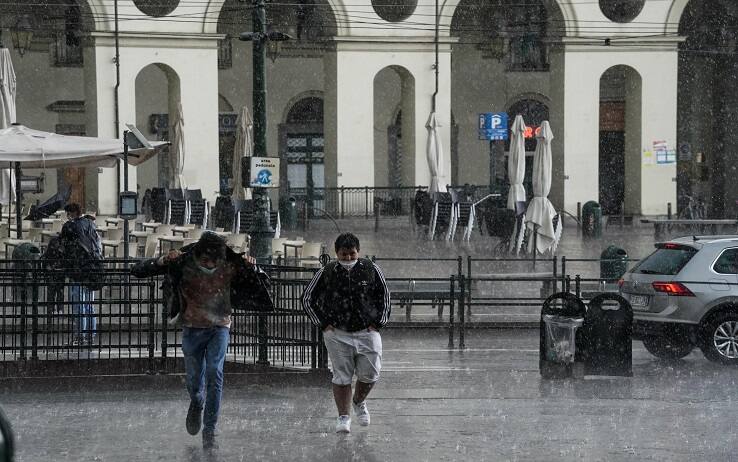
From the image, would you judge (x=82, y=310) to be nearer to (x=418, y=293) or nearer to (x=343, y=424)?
(x=343, y=424)

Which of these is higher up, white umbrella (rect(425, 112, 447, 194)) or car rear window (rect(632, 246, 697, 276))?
white umbrella (rect(425, 112, 447, 194))

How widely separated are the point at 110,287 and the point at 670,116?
30957 mm

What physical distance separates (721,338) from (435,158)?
71.3ft

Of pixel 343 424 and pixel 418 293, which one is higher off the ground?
pixel 418 293

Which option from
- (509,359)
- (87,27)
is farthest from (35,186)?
(509,359)

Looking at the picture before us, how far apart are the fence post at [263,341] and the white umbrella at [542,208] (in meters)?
16.4

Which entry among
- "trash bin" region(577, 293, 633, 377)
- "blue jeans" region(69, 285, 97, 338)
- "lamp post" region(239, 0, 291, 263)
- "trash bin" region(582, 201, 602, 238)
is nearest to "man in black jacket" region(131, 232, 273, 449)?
"blue jeans" region(69, 285, 97, 338)

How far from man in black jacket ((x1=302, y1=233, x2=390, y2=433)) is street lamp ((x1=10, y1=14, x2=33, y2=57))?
33.4 meters

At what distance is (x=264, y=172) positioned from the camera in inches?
817

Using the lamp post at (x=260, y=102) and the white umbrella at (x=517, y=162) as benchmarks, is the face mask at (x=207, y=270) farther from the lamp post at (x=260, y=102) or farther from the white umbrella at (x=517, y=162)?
the white umbrella at (x=517, y=162)

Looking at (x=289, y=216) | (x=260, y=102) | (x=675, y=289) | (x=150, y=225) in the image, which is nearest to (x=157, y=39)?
(x=289, y=216)

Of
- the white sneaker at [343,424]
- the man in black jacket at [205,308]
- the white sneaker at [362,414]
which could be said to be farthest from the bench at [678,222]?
the man in black jacket at [205,308]

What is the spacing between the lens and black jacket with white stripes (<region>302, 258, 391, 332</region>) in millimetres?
10469

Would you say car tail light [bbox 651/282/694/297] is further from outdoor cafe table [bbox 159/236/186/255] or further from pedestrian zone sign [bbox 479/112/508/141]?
pedestrian zone sign [bbox 479/112/508/141]
